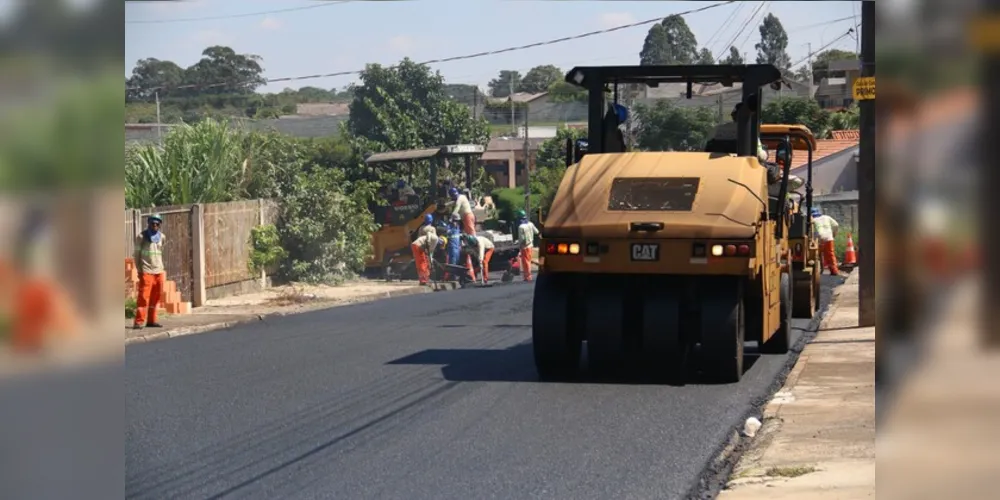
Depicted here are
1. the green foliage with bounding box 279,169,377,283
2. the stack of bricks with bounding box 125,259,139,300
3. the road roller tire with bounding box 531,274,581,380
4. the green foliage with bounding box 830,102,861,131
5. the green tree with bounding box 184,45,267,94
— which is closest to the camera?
the green tree with bounding box 184,45,267,94

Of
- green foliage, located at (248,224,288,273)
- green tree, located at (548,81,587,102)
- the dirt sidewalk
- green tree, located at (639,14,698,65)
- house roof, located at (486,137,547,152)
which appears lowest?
the dirt sidewalk

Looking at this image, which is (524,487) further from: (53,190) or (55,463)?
(53,190)

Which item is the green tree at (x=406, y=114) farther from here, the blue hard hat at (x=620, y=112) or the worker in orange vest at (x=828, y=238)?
the worker in orange vest at (x=828, y=238)

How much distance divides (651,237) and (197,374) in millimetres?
4650

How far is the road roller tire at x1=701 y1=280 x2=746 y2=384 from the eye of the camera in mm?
10945

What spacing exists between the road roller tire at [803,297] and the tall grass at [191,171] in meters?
7.40

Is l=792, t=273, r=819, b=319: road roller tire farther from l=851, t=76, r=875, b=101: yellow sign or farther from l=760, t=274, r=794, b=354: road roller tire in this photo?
l=851, t=76, r=875, b=101: yellow sign

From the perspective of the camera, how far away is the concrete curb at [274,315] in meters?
16.3

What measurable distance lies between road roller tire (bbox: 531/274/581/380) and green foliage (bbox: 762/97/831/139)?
281cm

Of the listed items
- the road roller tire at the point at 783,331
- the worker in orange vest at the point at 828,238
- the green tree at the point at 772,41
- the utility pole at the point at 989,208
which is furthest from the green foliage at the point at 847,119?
the utility pole at the point at 989,208

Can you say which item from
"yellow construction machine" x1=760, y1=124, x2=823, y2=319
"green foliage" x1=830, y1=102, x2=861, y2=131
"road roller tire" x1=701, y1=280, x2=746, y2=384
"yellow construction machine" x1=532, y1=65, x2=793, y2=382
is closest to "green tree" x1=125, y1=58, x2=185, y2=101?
"yellow construction machine" x1=532, y1=65, x2=793, y2=382

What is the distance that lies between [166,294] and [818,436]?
12.5 meters

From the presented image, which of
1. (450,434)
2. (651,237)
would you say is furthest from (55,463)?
(651,237)

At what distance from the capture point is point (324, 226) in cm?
1795
